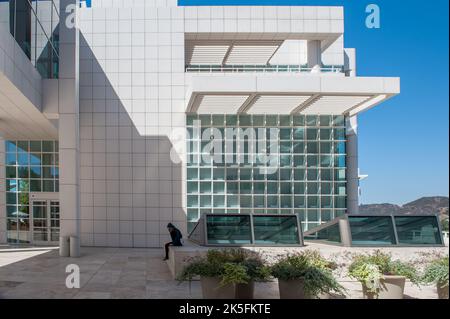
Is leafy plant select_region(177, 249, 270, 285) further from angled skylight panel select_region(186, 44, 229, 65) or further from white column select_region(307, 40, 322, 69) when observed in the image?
angled skylight panel select_region(186, 44, 229, 65)

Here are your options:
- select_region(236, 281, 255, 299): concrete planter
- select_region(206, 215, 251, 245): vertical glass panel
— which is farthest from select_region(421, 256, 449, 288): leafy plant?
select_region(206, 215, 251, 245): vertical glass panel

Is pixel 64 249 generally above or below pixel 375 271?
below

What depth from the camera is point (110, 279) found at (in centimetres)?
1325

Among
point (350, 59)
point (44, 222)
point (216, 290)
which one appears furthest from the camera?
point (350, 59)

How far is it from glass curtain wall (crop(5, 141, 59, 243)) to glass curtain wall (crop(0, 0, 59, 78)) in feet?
22.1

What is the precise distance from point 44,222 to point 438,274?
20.4 m

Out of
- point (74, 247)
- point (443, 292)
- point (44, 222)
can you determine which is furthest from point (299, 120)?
point (443, 292)

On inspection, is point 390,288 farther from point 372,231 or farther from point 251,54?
point 251,54

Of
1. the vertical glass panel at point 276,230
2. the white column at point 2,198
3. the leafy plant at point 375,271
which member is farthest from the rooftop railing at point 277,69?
the leafy plant at point 375,271

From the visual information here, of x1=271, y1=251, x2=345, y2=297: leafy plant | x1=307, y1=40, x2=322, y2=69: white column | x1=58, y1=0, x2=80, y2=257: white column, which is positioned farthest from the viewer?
x1=307, y1=40, x2=322, y2=69: white column

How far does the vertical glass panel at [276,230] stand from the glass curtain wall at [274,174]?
29.3 ft

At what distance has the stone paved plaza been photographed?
36.1 feet

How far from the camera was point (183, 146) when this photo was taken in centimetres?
2364

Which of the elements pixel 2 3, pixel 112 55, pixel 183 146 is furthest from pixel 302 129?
pixel 2 3
